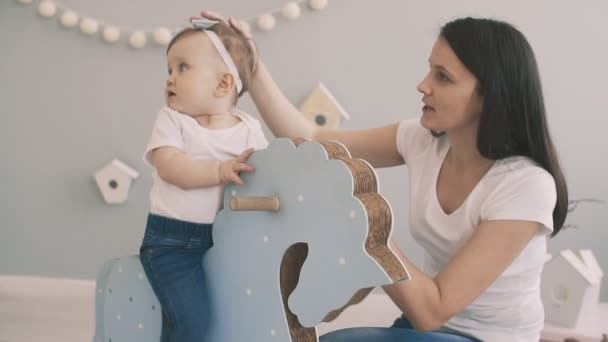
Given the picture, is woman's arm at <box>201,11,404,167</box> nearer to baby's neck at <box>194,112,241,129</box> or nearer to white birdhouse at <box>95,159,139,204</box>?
baby's neck at <box>194,112,241,129</box>

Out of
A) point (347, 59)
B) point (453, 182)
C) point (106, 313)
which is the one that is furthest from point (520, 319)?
point (347, 59)

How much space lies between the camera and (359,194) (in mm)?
767

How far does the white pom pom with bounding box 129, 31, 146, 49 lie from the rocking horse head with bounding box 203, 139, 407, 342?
4.06 feet

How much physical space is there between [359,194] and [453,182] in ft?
1.44

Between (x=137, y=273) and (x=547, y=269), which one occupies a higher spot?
(x=137, y=273)

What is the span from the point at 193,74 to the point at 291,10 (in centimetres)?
104

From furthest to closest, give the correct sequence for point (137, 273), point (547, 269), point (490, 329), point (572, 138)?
1. point (572, 138)
2. point (547, 269)
3. point (490, 329)
4. point (137, 273)

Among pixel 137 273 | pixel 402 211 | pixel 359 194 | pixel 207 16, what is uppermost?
pixel 207 16

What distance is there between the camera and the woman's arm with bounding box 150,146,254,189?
0.89 m

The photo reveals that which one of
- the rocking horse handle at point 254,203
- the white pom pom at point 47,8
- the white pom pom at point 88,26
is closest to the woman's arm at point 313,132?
the rocking horse handle at point 254,203

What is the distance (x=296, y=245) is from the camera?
0.86 m

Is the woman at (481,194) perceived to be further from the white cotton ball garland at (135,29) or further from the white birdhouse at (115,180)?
the white birdhouse at (115,180)

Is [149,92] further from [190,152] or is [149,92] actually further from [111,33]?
[190,152]

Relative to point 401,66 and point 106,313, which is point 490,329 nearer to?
point 106,313
